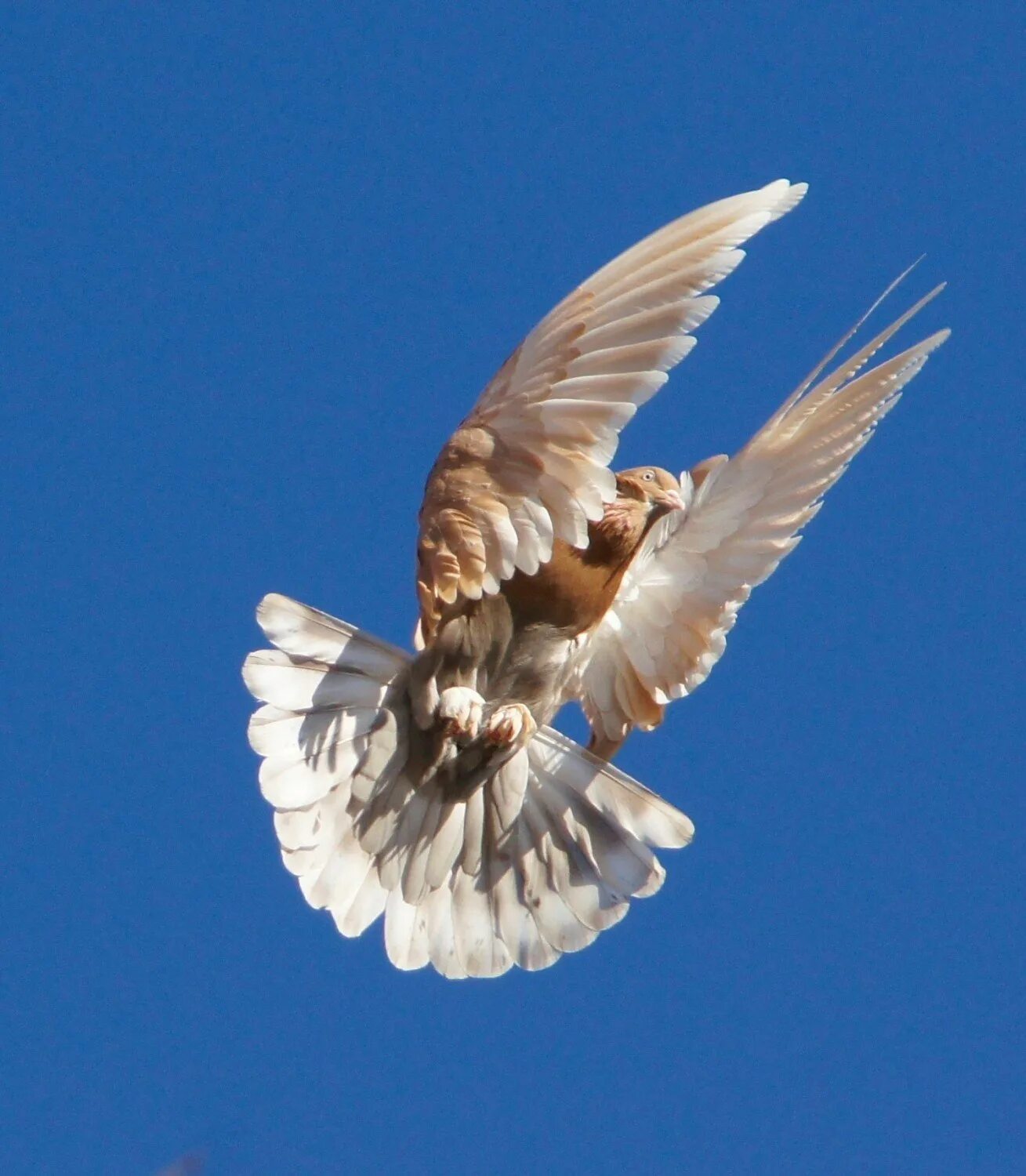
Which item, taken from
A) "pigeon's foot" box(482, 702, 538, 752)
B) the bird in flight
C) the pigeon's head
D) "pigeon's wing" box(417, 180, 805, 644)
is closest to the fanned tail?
the bird in flight

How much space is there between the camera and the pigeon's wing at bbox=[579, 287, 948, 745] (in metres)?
7.34

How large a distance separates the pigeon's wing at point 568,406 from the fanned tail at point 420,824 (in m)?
0.38

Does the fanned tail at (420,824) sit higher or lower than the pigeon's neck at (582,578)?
lower

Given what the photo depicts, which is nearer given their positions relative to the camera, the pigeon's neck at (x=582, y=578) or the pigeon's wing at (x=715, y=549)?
the pigeon's neck at (x=582, y=578)

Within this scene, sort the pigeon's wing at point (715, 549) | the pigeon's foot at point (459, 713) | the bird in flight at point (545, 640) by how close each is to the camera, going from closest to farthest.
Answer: the bird in flight at point (545, 640) → the pigeon's foot at point (459, 713) → the pigeon's wing at point (715, 549)

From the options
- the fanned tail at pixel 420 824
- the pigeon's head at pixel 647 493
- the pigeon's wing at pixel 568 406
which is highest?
the pigeon's head at pixel 647 493

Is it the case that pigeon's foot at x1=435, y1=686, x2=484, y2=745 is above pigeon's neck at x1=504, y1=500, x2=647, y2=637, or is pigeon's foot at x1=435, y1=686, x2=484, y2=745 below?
below

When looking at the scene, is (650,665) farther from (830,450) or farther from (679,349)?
(679,349)

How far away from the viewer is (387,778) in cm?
721

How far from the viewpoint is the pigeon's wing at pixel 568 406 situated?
20.7 feet

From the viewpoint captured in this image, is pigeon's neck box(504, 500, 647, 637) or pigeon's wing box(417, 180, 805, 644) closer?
pigeon's wing box(417, 180, 805, 644)

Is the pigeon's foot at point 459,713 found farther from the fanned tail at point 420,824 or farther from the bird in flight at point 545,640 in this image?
the fanned tail at point 420,824

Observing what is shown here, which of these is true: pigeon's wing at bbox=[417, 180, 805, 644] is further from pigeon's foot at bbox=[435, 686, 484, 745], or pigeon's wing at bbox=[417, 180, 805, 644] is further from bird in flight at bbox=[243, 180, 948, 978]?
pigeon's foot at bbox=[435, 686, 484, 745]

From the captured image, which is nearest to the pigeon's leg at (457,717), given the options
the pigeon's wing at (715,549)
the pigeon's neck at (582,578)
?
the pigeon's neck at (582,578)
